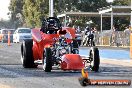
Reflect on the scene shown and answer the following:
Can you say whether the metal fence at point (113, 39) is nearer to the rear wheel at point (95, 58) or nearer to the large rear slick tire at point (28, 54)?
the large rear slick tire at point (28, 54)

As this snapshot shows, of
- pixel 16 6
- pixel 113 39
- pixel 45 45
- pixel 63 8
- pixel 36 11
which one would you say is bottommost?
pixel 113 39

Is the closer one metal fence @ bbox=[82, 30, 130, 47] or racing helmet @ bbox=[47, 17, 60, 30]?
racing helmet @ bbox=[47, 17, 60, 30]

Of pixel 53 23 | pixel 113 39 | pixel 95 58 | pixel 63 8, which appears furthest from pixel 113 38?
pixel 95 58

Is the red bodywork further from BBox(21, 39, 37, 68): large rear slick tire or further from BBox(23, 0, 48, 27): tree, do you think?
BBox(23, 0, 48, 27): tree

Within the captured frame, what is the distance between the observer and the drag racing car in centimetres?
1375

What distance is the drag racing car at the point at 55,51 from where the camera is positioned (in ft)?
45.1

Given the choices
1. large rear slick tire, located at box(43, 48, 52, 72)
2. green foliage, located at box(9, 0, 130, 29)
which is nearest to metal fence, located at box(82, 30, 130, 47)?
green foliage, located at box(9, 0, 130, 29)

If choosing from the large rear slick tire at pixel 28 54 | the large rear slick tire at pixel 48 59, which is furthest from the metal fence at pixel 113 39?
the large rear slick tire at pixel 48 59

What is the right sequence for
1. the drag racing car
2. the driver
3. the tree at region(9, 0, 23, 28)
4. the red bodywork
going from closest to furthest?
the red bodywork
the drag racing car
the driver
the tree at region(9, 0, 23, 28)

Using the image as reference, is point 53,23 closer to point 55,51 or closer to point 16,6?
point 55,51

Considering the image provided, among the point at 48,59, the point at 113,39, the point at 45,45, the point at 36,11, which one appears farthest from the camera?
the point at 36,11

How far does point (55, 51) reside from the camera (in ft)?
47.8

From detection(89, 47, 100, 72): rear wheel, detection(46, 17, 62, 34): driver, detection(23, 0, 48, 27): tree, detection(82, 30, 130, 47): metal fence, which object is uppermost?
detection(23, 0, 48, 27): tree

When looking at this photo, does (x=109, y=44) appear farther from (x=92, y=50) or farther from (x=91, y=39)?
(x=92, y=50)
